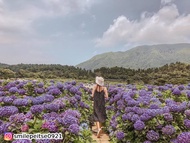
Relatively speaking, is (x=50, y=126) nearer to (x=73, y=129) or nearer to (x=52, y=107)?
(x=73, y=129)

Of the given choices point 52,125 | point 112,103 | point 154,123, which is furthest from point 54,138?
point 112,103

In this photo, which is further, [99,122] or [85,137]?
Answer: [99,122]

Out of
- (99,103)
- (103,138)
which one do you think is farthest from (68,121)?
(99,103)

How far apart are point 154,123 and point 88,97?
286 inches

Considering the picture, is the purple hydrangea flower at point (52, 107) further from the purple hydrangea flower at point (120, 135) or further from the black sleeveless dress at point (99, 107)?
the black sleeveless dress at point (99, 107)

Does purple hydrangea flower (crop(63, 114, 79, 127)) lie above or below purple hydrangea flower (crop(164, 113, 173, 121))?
above

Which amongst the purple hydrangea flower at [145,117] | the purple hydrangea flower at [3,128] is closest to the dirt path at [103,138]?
the purple hydrangea flower at [145,117]

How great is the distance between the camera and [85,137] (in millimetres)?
5398

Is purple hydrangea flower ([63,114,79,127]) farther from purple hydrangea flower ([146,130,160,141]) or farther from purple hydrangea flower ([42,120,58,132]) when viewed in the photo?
purple hydrangea flower ([146,130,160,141])

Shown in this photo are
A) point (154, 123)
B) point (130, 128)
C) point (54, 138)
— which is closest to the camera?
point (54, 138)

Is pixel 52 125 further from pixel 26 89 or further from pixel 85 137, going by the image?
pixel 26 89

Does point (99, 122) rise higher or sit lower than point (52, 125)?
lower

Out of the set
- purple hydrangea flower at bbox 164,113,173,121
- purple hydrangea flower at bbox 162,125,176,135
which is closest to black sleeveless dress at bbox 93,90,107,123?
purple hydrangea flower at bbox 164,113,173,121

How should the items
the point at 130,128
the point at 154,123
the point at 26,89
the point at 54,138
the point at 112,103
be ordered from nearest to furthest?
the point at 54,138 < the point at 154,123 < the point at 130,128 < the point at 26,89 < the point at 112,103
